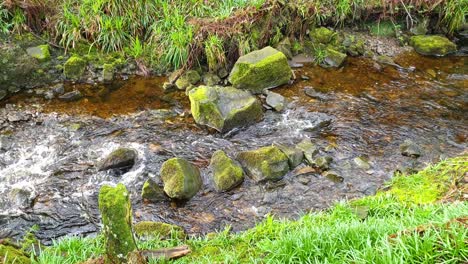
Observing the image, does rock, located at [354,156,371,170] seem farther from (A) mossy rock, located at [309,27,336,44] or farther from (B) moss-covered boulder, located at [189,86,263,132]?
(A) mossy rock, located at [309,27,336,44]

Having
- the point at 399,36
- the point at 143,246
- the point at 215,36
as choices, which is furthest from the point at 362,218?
the point at 399,36

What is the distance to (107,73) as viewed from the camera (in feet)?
30.7

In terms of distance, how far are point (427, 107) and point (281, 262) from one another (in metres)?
6.09

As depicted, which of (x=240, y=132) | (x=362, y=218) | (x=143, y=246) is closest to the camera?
(x=143, y=246)

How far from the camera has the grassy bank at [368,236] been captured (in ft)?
9.46

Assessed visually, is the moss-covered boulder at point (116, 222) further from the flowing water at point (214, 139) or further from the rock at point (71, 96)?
the rock at point (71, 96)

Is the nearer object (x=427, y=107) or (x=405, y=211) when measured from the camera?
(x=405, y=211)

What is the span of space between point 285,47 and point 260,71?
1.62 metres

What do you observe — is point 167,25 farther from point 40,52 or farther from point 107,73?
point 40,52

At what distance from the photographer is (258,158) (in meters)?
6.44

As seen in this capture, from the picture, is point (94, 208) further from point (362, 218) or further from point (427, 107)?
point (427, 107)

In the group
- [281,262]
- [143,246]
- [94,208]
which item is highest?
[281,262]

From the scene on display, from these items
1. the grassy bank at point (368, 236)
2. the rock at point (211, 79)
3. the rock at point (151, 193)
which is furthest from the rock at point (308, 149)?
the rock at point (211, 79)

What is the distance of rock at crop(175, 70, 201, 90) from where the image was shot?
906 centimetres
